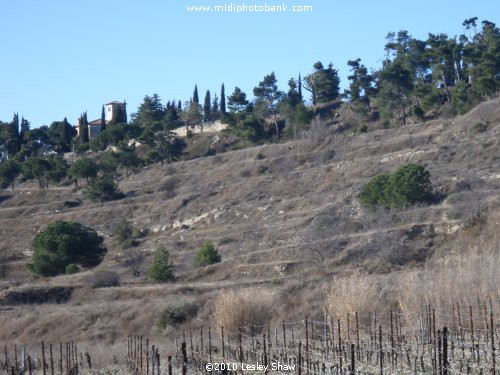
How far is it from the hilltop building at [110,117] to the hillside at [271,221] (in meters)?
18.7

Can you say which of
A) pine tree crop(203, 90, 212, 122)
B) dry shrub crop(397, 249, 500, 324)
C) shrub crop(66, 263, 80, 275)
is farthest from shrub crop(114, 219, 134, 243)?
dry shrub crop(397, 249, 500, 324)

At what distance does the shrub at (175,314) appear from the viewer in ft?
112

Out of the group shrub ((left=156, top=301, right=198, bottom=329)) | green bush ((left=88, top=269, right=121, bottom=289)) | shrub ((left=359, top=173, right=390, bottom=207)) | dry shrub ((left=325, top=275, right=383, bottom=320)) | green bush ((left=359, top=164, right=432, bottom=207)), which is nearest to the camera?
dry shrub ((left=325, top=275, right=383, bottom=320))

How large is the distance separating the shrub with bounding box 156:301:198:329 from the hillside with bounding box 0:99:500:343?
529mm

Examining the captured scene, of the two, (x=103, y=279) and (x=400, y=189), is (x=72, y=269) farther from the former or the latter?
(x=400, y=189)

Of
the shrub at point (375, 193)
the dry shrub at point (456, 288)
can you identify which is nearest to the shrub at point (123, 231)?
the shrub at point (375, 193)

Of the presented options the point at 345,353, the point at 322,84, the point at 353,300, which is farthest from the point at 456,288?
the point at 322,84

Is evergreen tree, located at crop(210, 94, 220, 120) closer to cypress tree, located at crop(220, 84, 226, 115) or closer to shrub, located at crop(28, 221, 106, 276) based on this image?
cypress tree, located at crop(220, 84, 226, 115)

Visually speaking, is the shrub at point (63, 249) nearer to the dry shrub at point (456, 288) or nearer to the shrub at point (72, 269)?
the shrub at point (72, 269)

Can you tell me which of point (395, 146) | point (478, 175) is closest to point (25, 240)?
point (395, 146)

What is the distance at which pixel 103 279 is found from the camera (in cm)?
4366

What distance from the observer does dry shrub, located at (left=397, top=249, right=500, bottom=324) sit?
24.1 m

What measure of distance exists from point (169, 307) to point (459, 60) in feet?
137

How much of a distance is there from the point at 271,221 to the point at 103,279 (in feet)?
45.9
